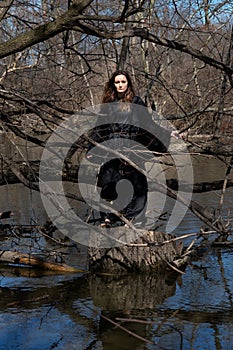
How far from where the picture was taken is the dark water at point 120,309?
156 inches

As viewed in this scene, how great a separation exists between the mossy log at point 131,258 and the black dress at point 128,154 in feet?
1.38

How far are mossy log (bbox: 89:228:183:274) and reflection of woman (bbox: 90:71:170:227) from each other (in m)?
0.36

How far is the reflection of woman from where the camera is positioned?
5.93 m

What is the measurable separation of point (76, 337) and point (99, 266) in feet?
6.41

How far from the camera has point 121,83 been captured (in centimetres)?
615

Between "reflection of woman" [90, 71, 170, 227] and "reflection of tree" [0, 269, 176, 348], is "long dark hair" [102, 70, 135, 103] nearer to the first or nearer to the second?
"reflection of woman" [90, 71, 170, 227]

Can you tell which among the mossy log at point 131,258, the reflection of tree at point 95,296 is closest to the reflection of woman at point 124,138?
the mossy log at point 131,258

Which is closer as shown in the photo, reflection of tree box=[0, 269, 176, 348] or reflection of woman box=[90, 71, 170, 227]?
reflection of tree box=[0, 269, 176, 348]

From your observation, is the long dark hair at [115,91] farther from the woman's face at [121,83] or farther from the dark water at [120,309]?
the dark water at [120,309]

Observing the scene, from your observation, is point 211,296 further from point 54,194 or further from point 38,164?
point 38,164

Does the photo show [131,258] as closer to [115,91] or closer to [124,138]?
[124,138]

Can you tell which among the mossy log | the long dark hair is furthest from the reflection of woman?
the mossy log

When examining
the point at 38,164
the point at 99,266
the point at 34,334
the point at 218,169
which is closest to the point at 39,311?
the point at 34,334

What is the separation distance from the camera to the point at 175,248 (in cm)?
603
